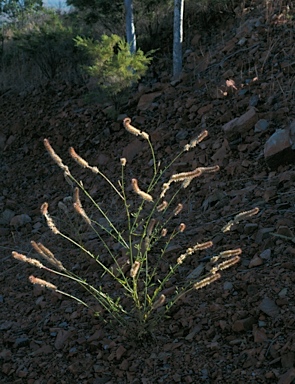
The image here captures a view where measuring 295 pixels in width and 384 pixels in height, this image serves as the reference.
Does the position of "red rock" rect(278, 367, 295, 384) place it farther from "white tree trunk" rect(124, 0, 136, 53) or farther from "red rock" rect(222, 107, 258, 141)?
"white tree trunk" rect(124, 0, 136, 53)

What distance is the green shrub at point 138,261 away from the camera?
3.06 meters

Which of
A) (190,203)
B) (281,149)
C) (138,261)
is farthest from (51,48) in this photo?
(138,261)

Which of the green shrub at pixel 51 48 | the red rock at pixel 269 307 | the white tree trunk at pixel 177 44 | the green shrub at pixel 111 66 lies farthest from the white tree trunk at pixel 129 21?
the red rock at pixel 269 307

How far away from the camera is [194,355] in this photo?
10.7ft

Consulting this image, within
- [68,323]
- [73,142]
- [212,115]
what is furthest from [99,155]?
[68,323]

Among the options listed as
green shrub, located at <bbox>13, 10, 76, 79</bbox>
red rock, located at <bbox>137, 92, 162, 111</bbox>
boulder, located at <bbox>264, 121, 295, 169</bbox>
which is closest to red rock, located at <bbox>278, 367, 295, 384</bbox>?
boulder, located at <bbox>264, 121, 295, 169</bbox>

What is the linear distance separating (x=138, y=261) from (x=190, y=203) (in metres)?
1.95

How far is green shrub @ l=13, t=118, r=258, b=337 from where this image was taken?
3.06 m

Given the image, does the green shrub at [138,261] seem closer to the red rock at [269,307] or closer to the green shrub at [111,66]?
the red rock at [269,307]

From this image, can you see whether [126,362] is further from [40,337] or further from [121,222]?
[121,222]

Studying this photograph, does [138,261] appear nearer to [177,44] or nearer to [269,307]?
[269,307]

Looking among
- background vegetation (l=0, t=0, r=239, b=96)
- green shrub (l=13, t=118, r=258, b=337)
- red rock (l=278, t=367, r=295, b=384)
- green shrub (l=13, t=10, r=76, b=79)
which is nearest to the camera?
red rock (l=278, t=367, r=295, b=384)

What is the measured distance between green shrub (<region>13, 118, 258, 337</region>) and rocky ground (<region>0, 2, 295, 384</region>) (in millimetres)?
95

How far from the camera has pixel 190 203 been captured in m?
5.21
